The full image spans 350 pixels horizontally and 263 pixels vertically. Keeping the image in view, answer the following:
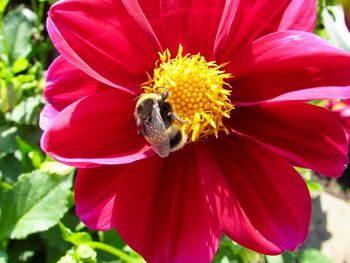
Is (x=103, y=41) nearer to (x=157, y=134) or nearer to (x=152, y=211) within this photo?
(x=157, y=134)

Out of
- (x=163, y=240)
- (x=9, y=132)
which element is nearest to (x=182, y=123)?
(x=163, y=240)

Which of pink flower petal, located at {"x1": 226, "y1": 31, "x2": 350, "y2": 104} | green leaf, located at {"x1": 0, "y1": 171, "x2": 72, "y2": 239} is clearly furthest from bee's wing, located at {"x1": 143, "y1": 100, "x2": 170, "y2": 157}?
green leaf, located at {"x1": 0, "y1": 171, "x2": 72, "y2": 239}

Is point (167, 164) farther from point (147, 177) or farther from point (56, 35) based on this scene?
point (56, 35)

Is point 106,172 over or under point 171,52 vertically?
under

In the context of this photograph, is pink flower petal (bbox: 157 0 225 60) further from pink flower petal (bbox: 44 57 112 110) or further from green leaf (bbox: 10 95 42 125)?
green leaf (bbox: 10 95 42 125)

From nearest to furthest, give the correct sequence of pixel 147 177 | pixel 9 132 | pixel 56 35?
pixel 56 35, pixel 147 177, pixel 9 132

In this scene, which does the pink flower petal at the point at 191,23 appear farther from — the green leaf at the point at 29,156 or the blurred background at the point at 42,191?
the green leaf at the point at 29,156

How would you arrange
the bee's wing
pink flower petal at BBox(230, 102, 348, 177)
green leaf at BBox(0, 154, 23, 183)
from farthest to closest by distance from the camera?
green leaf at BBox(0, 154, 23, 183) → pink flower petal at BBox(230, 102, 348, 177) → the bee's wing
